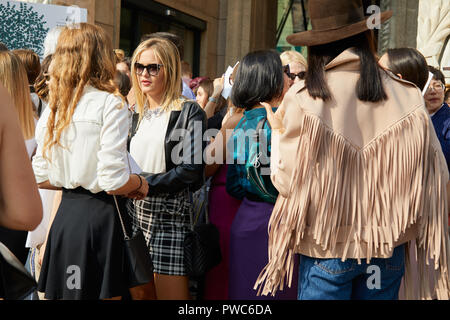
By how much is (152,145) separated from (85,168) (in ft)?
2.56

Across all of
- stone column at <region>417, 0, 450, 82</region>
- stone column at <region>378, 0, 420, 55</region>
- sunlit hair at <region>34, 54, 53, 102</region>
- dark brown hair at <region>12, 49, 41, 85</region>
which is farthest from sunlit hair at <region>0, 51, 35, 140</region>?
stone column at <region>378, 0, 420, 55</region>

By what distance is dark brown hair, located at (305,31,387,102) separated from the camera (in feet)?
7.75

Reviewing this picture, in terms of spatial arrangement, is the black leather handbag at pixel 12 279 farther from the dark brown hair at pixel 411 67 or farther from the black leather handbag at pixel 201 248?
the dark brown hair at pixel 411 67

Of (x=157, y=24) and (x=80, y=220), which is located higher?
(x=157, y=24)

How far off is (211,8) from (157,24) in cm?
224

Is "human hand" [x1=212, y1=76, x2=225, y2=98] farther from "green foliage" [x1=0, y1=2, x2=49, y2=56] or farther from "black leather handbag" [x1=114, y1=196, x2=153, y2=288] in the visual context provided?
"black leather handbag" [x1=114, y1=196, x2=153, y2=288]

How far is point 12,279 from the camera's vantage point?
1725 millimetres

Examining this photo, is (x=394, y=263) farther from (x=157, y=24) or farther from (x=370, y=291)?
(x=157, y=24)

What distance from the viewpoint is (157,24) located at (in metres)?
12.0

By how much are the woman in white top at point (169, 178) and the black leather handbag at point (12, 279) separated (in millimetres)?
1762

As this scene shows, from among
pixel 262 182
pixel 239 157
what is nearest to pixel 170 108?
pixel 239 157

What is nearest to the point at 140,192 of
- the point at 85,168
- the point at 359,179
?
the point at 85,168

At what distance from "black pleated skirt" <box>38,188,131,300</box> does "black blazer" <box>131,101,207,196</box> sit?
56cm

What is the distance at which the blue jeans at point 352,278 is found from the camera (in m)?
2.38
